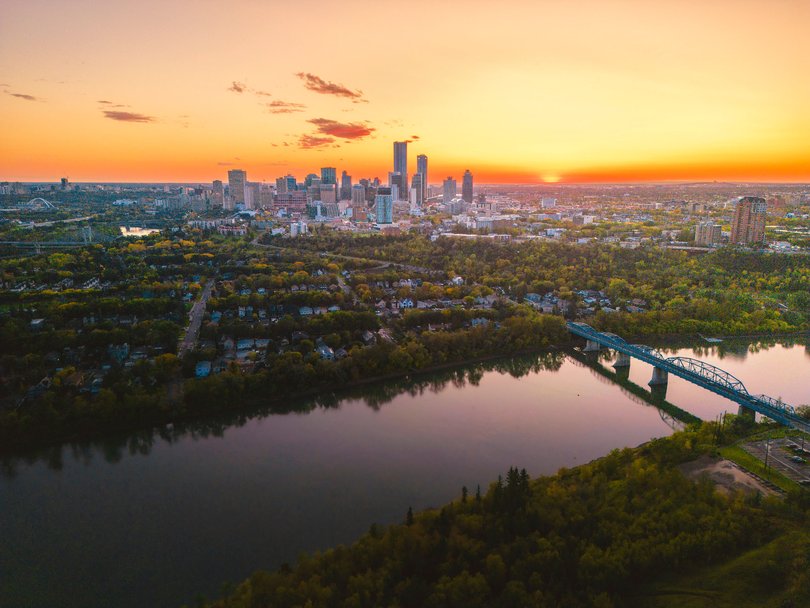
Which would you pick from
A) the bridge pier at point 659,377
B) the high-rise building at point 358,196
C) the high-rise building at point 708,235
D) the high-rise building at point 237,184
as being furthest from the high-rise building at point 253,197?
the bridge pier at point 659,377

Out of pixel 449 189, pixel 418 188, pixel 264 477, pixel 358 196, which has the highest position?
pixel 449 189

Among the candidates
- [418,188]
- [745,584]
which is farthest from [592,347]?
[418,188]

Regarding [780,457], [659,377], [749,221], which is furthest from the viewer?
[749,221]

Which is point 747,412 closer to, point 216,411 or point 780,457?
point 780,457

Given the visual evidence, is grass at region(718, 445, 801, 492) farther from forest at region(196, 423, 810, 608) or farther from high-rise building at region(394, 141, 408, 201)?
high-rise building at region(394, 141, 408, 201)

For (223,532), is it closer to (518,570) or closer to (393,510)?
(393,510)

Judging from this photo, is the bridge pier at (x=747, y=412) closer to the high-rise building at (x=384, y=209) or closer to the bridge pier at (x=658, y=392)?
the bridge pier at (x=658, y=392)

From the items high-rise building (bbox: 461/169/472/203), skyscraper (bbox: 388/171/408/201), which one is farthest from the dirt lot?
high-rise building (bbox: 461/169/472/203)

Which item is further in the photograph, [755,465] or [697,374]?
[697,374]
